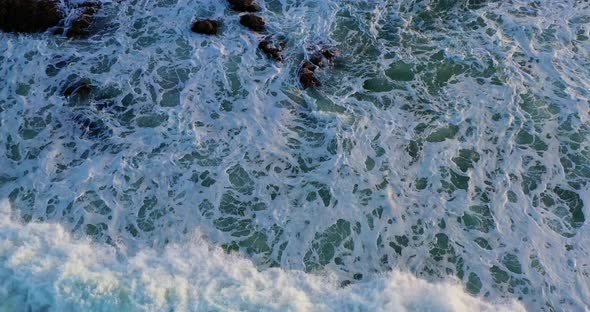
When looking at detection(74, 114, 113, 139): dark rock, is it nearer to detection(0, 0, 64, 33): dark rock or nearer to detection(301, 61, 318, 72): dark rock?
detection(0, 0, 64, 33): dark rock

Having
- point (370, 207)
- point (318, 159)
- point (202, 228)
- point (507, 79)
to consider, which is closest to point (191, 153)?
point (202, 228)

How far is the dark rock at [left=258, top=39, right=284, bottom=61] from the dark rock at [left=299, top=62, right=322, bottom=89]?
0.85 m

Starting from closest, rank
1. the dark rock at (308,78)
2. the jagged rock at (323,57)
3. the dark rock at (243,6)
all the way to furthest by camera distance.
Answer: the dark rock at (308,78) → the jagged rock at (323,57) → the dark rock at (243,6)

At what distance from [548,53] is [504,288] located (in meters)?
7.12

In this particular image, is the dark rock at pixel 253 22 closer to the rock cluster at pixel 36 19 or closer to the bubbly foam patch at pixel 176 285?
the rock cluster at pixel 36 19

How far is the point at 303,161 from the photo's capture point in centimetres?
1185

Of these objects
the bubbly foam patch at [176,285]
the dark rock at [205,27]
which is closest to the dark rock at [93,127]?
the bubbly foam patch at [176,285]

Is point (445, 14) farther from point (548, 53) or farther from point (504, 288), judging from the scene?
point (504, 288)

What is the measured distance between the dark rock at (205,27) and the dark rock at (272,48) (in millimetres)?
1475

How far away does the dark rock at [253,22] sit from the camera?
14.7 meters

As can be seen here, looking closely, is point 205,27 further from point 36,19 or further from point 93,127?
point 36,19

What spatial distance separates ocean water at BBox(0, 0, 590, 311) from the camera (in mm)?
9828

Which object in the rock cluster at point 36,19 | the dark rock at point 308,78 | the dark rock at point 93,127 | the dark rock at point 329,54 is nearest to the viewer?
the dark rock at point 93,127

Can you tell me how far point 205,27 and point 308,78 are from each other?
358cm
